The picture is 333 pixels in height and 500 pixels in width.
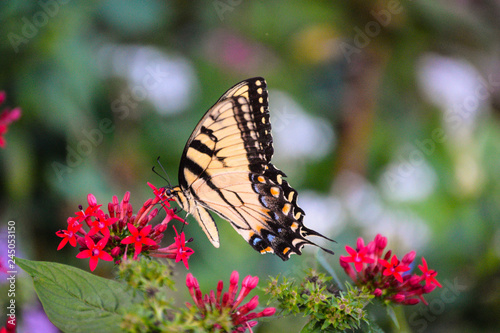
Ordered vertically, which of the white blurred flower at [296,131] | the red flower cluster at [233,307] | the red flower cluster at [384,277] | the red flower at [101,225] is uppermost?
the white blurred flower at [296,131]

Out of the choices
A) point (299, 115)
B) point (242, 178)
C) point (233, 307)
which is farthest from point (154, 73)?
point (233, 307)

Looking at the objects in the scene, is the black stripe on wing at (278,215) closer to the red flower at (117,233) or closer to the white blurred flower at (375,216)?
the red flower at (117,233)

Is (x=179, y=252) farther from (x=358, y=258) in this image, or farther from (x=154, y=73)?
(x=154, y=73)

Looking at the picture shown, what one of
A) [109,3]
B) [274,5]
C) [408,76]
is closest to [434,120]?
[408,76]

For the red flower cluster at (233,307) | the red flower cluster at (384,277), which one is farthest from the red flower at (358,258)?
the red flower cluster at (233,307)

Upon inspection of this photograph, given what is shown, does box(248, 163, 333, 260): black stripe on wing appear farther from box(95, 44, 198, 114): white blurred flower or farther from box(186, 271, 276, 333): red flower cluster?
box(95, 44, 198, 114): white blurred flower

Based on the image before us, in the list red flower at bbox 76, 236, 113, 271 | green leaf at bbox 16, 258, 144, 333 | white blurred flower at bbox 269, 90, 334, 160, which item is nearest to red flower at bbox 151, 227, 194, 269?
red flower at bbox 76, 236, 113, 271
